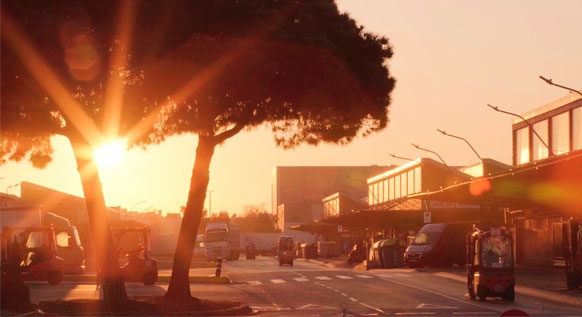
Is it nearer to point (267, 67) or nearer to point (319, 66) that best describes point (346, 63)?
point (319, 66)

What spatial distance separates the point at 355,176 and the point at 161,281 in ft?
500

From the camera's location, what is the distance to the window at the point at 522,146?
67.9 meters

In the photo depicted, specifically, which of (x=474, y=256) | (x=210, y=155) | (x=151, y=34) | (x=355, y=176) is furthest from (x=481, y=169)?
(x=355, y=176)

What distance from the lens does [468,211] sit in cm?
7844

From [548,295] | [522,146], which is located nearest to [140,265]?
[548,295]

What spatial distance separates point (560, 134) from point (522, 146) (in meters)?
7.21

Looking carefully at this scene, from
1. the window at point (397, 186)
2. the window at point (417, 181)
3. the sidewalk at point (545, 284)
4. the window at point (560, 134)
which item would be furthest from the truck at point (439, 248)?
the window at point (397, 186)

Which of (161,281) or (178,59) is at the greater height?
(178,59)

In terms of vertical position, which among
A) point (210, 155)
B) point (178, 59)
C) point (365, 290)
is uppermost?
point (178, 59)

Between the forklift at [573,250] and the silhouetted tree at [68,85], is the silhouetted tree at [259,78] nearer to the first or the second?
the silhouetted tree at [68,85]

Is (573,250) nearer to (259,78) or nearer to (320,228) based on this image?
(259,78)

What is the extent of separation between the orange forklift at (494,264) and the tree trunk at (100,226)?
38.2 feet

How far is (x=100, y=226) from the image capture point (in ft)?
84.8

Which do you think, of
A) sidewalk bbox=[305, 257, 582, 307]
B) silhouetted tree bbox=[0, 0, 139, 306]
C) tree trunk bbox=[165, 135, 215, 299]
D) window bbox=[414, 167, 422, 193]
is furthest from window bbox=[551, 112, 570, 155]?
window bbox=[414, 167, 422, 193]
